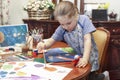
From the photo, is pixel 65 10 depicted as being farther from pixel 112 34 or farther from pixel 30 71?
pixel 112 34

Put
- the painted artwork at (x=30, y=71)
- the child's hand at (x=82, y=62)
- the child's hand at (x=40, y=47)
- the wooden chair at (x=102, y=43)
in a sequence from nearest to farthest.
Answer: the painted artwork at (x=30, y=71), the child's hand at (x=82, y=62), the child's hand at (x=40, y=47), the wooden chair at (x=102, y=43)

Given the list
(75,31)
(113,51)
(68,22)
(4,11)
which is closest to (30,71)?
(68,22)

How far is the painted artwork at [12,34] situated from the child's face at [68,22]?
480 mm

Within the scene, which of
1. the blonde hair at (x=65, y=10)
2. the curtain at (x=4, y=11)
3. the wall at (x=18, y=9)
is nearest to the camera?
the blonde hair at (x=65, y=10)

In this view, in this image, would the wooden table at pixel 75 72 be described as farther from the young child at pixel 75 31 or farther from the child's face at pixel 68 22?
the child's face at pixel 68 22

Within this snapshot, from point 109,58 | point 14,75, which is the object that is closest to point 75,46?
point 14,75

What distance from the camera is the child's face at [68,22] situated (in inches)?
66.6

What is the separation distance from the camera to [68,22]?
5.65 ft

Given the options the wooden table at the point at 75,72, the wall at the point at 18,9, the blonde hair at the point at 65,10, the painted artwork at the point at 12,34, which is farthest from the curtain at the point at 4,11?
the wooden table at the point at 75,72

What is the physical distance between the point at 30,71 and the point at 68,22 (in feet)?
1.62

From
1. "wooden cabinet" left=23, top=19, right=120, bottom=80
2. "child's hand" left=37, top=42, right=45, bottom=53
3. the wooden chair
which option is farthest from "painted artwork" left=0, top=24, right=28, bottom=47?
"wooden cabinet" left=23, top=19, right=120, bottom=80

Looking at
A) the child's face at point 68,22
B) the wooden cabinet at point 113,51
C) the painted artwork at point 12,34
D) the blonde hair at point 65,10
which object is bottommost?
the wooden cabinet at point 113,51

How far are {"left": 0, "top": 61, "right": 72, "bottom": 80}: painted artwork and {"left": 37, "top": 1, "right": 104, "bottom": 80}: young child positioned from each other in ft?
0.74

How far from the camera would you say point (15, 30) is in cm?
212
